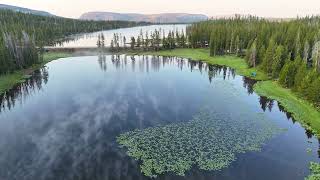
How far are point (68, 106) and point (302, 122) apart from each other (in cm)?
5607

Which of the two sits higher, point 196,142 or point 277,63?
point 277,63

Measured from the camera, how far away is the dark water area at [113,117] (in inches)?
1852

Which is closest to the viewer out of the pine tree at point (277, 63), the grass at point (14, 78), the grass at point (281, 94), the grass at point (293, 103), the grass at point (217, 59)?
the grass at point (293, 103)

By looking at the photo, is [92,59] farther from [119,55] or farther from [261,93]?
[261,93]

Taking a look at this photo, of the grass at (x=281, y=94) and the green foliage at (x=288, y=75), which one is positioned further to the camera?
the green foliage at (x=288, y=75)

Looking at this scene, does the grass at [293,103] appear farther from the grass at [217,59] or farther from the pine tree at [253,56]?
the pine tree at [253,56]

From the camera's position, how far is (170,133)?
60.6m

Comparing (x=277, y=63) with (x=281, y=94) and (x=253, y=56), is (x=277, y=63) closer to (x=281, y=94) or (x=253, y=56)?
(x=253, y=56)

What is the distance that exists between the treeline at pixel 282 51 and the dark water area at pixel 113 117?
9616 millimetres

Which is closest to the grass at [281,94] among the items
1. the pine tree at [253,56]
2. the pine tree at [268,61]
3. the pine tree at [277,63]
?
the pine tree at [268,61]

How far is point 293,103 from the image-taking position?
76.6 metres

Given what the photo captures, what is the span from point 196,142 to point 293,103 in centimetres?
3441

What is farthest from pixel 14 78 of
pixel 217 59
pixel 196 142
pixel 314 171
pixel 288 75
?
pixel 314 171

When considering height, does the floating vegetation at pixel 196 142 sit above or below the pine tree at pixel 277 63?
below
